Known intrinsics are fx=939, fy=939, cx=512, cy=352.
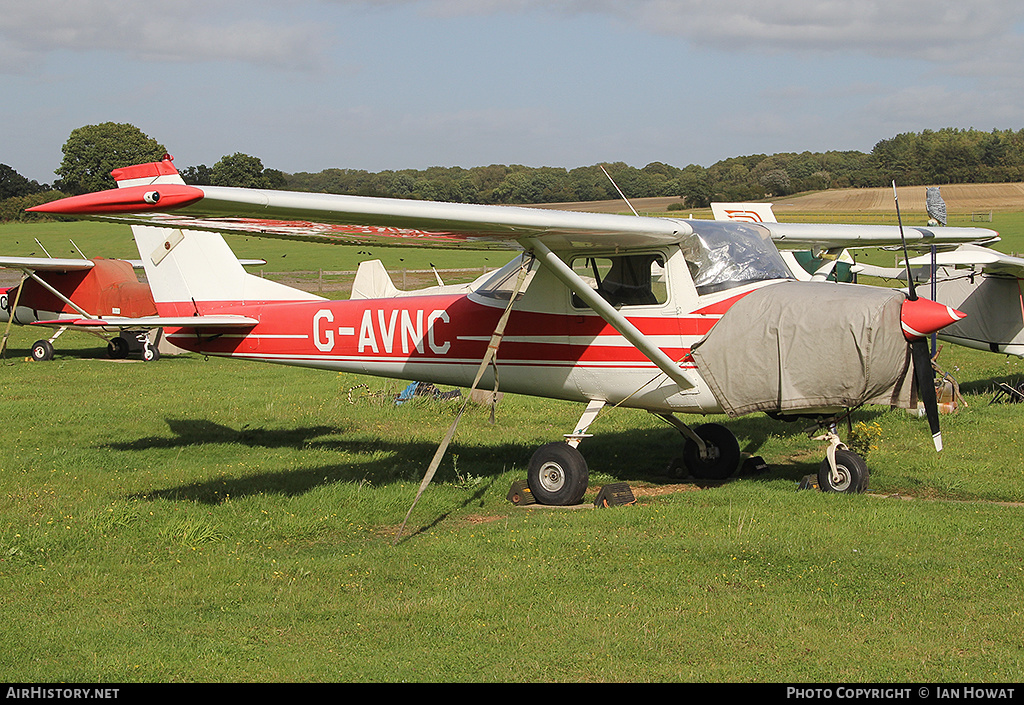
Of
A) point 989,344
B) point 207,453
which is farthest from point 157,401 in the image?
point 989,344

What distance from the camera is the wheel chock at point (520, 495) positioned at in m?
8.80

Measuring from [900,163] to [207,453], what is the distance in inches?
3147

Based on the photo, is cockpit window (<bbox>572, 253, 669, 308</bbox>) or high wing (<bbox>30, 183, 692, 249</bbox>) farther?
cockpit window (<bbox>572, 253, 669, 308</bbox>)

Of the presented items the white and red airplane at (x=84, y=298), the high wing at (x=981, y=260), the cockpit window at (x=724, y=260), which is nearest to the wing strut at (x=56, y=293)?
the white and red airplane at (x=84, y=298)

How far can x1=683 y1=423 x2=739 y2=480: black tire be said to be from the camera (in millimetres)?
9766

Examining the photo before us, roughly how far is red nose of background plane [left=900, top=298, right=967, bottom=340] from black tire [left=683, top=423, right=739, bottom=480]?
2.63m

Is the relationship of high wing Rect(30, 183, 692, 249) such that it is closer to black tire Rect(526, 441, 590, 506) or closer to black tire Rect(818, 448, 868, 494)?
black tire Rect(526, 441, 590, 506)

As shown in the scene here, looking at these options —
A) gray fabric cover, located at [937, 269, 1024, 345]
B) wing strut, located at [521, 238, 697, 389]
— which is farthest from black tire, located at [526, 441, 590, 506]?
gray fabric cover, located at [937, 269, 1024, 345]

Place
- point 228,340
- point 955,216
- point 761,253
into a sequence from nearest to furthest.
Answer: point 761,253, point 228,340, point 955,216

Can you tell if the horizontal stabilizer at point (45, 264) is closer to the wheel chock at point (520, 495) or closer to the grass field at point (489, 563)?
the grass field at point (489, 563)

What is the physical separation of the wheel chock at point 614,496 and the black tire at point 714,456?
4.72 feet

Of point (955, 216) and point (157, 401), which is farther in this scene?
point (955, 216)
